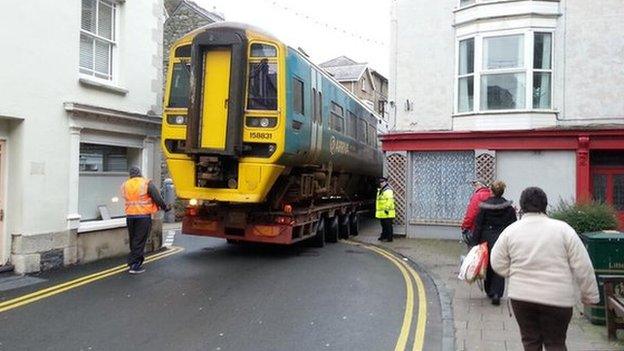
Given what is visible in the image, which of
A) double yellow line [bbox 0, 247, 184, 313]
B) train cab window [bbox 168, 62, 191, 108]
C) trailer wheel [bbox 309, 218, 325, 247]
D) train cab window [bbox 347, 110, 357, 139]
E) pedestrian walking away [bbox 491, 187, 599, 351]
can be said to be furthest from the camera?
train cab window [bbox 347, 110, 357, 139]

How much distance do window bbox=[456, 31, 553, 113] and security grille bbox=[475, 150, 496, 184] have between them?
124 cm

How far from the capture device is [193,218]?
37.5 feet

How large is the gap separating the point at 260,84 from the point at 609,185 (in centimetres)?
991

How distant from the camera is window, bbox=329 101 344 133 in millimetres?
13933

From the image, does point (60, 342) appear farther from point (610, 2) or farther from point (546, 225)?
point (610, 2)

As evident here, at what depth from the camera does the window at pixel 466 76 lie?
15.8 m

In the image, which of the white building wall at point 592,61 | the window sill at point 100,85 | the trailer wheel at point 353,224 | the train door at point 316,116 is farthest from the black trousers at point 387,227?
the window sill at point 100,85

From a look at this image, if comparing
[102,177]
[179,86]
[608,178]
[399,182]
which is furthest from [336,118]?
[608,178]

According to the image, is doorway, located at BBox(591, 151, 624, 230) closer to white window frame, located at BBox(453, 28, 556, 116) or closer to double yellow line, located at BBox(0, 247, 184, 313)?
white window frame, located at BBox(453, 28, 556, 116)

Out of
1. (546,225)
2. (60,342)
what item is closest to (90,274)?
(60,342)

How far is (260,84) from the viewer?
10.2m

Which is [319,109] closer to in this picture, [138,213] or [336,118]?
[336,118]

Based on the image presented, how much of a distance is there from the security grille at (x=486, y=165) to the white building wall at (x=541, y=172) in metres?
0.22

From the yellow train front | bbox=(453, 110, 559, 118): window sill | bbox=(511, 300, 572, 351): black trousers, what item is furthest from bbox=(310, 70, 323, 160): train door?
bbox=(511, 300, 572, 351): black trousers
